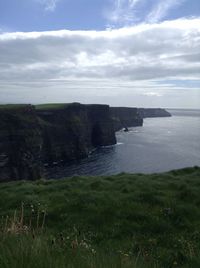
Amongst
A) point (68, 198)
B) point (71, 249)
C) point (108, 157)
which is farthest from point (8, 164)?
point (71, 249)

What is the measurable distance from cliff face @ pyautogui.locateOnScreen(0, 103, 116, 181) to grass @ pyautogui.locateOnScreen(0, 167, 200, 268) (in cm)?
9061

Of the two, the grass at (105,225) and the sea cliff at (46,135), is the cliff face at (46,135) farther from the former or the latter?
the grass at (105,225)

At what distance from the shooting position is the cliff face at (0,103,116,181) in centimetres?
11050

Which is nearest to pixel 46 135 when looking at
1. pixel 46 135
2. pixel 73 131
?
pixel 46 135

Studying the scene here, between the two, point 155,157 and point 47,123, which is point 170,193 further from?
point 47,123

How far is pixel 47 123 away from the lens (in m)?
151

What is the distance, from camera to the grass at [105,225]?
5.87 metres

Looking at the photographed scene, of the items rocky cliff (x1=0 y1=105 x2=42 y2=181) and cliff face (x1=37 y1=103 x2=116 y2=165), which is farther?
cliff face (x1=37 y1=103 x2=116 y2=165)

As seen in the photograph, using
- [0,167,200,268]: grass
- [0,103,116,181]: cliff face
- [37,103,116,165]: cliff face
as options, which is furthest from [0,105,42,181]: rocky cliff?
[0,167,200,268]: grass

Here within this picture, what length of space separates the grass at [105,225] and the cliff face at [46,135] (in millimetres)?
90607

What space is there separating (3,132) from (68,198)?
96.9 m

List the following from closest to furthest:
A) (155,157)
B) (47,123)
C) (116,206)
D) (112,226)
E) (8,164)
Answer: (112,226), (116,206), (8,164), (155,157), (47,123)

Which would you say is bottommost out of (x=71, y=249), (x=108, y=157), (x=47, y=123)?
(x=108, y=157)

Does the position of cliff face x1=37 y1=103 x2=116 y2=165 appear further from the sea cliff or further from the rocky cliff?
the rocky cliff
